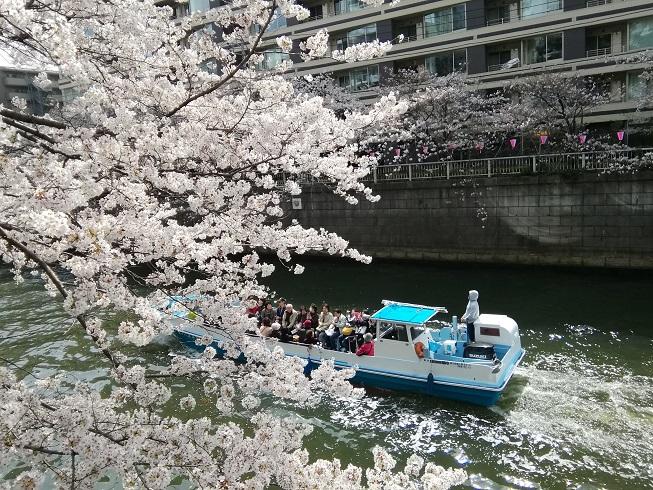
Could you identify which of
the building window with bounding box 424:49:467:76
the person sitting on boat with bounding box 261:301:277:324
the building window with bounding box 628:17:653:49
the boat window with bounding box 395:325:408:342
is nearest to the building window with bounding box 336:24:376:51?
the building window with bounding box 424:49:467:76

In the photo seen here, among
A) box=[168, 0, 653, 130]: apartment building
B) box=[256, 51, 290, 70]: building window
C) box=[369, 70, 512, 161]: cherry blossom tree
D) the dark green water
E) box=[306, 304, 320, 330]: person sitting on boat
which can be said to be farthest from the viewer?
box=[168, 0, 653, 130]: apartment building

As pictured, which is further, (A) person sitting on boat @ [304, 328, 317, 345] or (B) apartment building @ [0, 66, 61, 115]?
(B) apartment building @ [0, 66, 61, 115]

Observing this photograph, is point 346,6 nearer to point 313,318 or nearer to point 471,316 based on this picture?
point 313,318

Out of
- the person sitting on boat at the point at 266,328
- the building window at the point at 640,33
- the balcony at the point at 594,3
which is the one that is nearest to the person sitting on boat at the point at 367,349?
the person sitting on boat at the point at 266,328

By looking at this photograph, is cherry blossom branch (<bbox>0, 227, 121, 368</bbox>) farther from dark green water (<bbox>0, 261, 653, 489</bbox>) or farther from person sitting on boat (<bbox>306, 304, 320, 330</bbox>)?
person sitting on boat (<bbox>306, 304, 320, 330</bbox>)

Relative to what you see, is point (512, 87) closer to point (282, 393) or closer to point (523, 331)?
point (523, 331)

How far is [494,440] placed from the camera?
9.66 metres

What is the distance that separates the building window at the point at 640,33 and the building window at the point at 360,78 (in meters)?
13.5

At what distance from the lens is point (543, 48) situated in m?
26.6

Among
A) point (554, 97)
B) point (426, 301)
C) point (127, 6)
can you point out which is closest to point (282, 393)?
point (127, 6)

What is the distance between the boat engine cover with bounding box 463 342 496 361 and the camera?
37.4ft

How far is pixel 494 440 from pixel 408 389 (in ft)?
8.29

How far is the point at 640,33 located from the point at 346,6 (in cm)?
1670

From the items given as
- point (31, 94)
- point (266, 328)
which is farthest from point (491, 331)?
point (31, 94)
